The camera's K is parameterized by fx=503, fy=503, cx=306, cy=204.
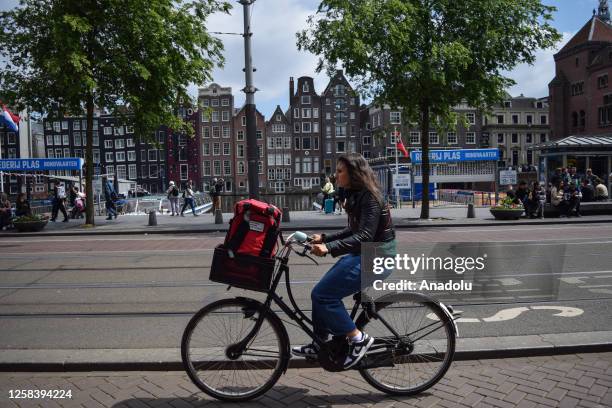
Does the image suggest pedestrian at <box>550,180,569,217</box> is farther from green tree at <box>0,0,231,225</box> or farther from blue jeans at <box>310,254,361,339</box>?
blue jeans at <box>310,254,361,339</box>

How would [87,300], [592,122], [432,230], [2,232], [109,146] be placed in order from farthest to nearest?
1. [109,146]
2. [592,122]
3. [2,232]
4. [432,230]
5. [87,300]

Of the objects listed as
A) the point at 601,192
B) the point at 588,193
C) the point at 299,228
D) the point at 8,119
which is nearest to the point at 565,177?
the point at 588,193

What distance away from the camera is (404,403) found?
3709mm

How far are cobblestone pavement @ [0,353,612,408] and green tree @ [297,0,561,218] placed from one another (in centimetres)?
1371

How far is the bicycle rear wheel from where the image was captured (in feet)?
12.4

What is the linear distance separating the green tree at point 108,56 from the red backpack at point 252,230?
1509 cm

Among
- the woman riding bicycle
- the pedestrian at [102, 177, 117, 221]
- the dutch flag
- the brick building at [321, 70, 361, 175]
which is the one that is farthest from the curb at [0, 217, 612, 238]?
the brick building at [321, 70, 361, 175]

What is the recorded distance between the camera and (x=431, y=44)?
1759cm

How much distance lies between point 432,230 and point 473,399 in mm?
13092

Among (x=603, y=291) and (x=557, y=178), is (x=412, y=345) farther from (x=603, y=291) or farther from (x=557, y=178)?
(x=557, y=178)

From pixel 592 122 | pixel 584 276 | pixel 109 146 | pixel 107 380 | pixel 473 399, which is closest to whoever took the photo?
pixel 473 399

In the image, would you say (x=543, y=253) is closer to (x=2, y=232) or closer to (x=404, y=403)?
(x=404, y=403)

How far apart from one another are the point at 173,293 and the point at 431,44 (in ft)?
45.9

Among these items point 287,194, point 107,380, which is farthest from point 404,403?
point 287,194
